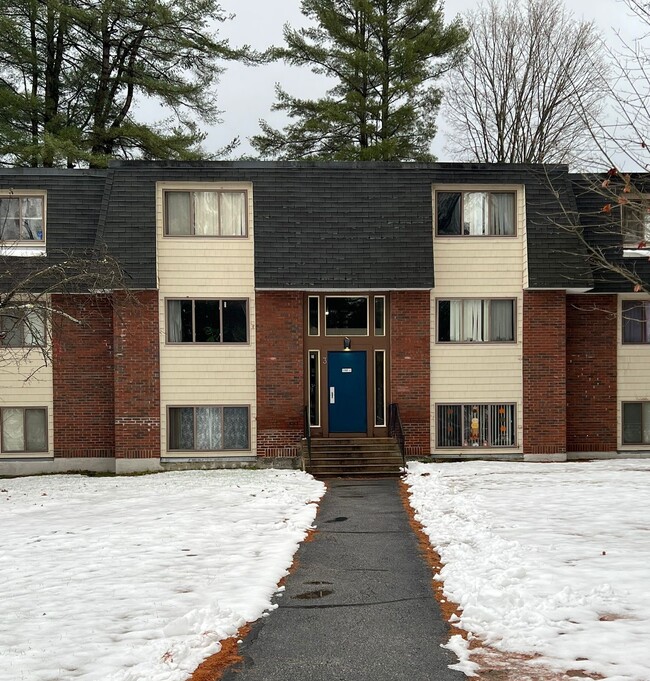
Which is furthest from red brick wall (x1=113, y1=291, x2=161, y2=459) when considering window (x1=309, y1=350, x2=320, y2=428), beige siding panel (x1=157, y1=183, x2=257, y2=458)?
window (x1=309, y1=350, x2=320, y2=428)

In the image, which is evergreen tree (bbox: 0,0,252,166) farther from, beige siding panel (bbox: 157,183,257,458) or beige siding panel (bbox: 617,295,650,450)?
beige siding panel (bbox: 617,295,650,450)

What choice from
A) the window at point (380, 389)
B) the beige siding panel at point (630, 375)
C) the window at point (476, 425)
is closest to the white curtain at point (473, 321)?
the window at point (476, 425)

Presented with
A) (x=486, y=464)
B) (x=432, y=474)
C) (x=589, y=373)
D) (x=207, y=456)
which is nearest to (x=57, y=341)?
(x=207, y=456)

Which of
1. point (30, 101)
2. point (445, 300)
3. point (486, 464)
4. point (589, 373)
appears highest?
point (30, 101)

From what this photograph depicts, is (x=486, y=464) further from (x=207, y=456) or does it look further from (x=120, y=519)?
(x=120, y=519)

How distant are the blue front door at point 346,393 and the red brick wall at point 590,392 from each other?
225 inches

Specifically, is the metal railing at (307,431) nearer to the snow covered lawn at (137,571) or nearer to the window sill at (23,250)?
the snow covered lawn at (137,571)

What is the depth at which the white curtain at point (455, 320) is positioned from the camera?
62.1 feet

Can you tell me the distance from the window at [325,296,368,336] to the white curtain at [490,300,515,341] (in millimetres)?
3444

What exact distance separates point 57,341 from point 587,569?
1490 cm

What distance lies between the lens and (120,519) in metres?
12.0

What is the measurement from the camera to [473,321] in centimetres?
1897

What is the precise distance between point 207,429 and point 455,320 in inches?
288

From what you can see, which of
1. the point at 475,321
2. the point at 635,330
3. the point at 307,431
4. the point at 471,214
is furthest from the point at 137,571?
the point at 635,330
